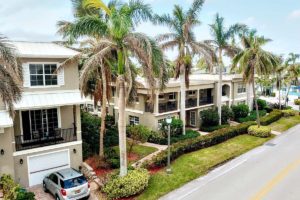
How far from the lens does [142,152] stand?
22641mm

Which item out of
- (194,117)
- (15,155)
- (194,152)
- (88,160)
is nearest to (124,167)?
(88,160)

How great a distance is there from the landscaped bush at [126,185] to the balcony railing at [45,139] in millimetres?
4919

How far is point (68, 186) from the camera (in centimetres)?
1439

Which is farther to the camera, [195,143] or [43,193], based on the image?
[195,143]

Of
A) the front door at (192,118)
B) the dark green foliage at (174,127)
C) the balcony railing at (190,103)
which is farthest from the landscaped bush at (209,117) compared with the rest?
the dark green foliage at (174,127)

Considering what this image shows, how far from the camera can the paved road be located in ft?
48.1

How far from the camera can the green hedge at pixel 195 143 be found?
61.8ft

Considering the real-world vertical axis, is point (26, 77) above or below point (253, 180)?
above

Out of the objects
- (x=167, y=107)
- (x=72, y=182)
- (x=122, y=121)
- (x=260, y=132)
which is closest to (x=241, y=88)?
(x=260, y=132)

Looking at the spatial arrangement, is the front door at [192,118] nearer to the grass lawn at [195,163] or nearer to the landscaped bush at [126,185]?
the grass lawn at [195,163]

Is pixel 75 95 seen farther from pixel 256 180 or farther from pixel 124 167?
pixel 256 180

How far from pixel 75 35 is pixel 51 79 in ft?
12.7

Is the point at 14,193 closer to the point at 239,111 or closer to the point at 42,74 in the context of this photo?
the point at 42,74

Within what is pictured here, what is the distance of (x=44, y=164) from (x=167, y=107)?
49.9 feet
